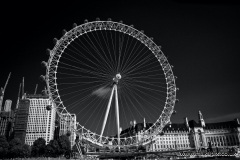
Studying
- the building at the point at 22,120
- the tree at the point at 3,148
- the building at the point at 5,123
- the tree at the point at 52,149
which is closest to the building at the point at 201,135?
the building at the point at 22,120

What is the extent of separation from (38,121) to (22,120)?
971cm

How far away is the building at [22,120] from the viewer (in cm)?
10094

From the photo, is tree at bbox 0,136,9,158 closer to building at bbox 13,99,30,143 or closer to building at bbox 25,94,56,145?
building at bbox 13,99,30,143

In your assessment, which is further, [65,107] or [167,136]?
[167,136]

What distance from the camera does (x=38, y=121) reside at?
372 ft

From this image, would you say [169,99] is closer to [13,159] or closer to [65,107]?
[65,107]

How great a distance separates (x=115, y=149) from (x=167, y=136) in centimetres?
8009

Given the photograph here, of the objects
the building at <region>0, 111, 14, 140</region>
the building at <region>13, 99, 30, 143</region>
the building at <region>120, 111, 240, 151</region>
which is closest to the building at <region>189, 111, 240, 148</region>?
the building at <region>120, 111, 240, 151</region>

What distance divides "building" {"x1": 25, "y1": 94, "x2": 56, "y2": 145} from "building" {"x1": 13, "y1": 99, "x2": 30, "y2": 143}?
13.6 feet

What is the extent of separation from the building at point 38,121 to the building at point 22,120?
4139 mm

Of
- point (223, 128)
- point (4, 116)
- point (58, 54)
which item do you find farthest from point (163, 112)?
point (4, 116)

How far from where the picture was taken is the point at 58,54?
31.5 metres

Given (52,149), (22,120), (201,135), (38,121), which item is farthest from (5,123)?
(201,135)

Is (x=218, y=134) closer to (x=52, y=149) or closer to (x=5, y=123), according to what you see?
(x=52, y=149)
